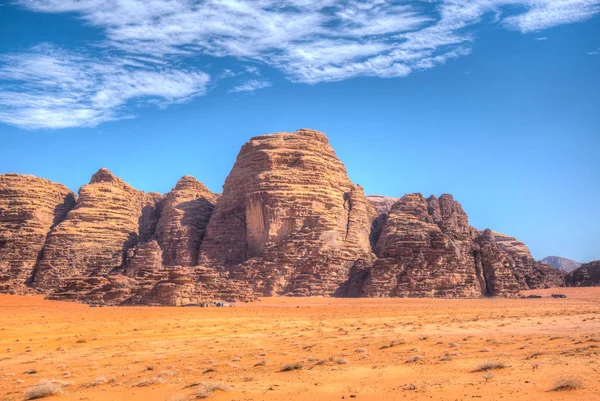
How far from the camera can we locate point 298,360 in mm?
17359

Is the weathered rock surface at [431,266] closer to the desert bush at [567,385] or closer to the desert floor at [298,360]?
the desert floor at [298,360]

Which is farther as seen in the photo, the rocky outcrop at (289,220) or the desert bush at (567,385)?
the rocky outcrop at (289,220)

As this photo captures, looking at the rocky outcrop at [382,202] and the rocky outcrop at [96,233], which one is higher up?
the rocky outcrop at [382,202]

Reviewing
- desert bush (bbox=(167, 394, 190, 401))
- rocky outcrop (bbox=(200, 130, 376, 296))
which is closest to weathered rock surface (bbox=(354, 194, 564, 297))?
rocky outcrop (bbox=(200, 130, 376, 296))

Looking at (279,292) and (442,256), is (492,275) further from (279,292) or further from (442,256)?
(279,292)

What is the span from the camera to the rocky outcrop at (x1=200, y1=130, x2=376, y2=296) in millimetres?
73062

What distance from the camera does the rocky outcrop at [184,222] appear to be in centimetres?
8506

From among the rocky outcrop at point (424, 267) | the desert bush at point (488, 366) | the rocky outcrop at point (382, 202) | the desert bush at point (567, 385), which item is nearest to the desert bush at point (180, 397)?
the desert bush at point (488, 366)

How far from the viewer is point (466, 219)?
106125mm

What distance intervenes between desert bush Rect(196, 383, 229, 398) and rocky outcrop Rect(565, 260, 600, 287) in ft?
312

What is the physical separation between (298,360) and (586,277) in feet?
306

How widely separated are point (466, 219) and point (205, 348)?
9018 centimetres

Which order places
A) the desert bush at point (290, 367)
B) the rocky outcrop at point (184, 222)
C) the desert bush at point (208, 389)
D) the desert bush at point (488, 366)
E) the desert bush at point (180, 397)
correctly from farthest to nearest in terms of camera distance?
the rocky outcrop at point (184, 222) → the desert bush at point (290, 367) → the desert bush at point (488, 366) → the desert bush at point (208, 389) → the desert bush at point (180, 397)

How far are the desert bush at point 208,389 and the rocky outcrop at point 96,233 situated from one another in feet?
224
